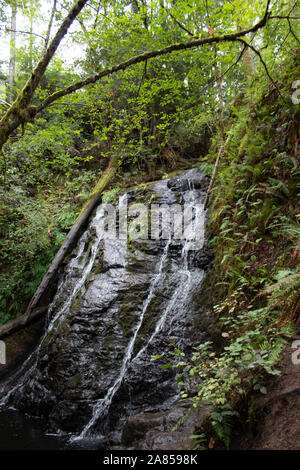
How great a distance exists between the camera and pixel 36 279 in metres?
8.73

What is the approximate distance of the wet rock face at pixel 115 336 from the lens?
4453mm

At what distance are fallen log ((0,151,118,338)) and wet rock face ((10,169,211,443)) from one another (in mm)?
1008

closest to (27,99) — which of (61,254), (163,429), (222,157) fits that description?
(163,429)

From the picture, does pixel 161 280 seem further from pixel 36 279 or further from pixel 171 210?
pixel 36 279

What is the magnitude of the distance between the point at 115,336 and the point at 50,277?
13.1ft

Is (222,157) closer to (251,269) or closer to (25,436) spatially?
Answer: (251,269)

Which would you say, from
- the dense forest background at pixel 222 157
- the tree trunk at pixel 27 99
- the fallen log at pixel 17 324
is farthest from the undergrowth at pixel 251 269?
the fallen log at pixel 17 324

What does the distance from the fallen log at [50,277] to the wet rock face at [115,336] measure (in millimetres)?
1008

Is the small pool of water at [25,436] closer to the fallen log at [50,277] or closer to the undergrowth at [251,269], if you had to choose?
the undergrowth at [251,269]

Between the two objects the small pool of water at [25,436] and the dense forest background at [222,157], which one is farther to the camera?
the small pool of water at [25,436]

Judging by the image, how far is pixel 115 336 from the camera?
5.29 m

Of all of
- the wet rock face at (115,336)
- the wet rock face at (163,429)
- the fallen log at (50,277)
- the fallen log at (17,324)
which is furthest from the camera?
the fallen log at (50,277)
